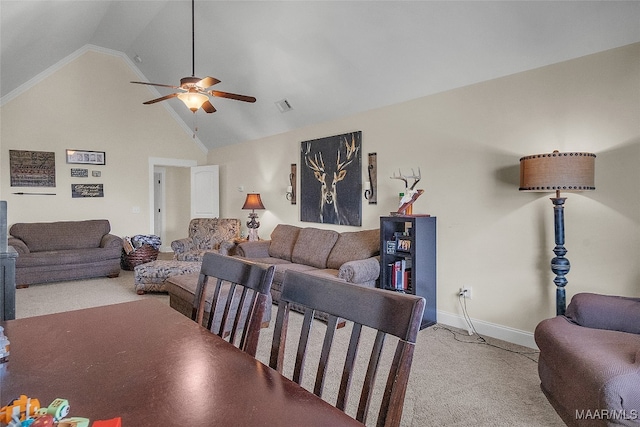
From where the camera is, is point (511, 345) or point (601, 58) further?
point (511, 345)

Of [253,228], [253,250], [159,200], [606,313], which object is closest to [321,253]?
[253,250]

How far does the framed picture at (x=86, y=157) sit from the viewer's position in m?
6.30

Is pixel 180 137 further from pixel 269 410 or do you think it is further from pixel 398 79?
pixel 269 410

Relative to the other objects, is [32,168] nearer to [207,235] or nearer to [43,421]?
[207,235]

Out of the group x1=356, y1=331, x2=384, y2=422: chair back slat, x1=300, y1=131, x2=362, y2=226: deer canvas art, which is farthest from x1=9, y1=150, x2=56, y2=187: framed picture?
x1=356, y1=331, x2=384, y2=422: chair back slat

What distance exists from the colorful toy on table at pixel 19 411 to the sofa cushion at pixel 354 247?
11.3 ft

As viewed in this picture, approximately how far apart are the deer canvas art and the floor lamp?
7.05 ft

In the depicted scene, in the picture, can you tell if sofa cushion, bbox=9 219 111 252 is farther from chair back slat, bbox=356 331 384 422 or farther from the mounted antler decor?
chair back slat, bbox=356 331 384 422

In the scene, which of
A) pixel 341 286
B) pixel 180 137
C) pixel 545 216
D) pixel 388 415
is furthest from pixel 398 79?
pixel 180 137

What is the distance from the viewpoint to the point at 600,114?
8.97ft

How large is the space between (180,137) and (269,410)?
7479mm

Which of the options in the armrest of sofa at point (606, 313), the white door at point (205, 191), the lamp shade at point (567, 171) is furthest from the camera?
the white door at point (205, 191)

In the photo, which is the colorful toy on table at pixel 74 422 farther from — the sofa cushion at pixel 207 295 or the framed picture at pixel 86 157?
the framed picture at pixel 86 157

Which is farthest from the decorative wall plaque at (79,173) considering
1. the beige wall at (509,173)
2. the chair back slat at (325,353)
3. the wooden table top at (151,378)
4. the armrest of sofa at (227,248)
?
the chair back slat at (325,353)
